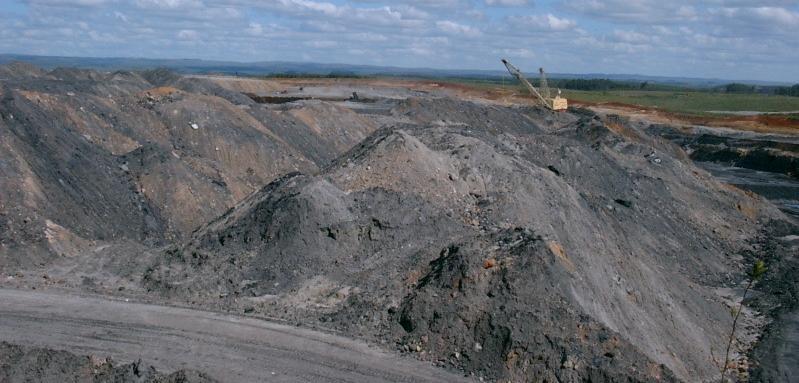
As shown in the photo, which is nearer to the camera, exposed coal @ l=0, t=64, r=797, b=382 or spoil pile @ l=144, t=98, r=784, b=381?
spoil pile @ l=144, t=98, r=784, b=381

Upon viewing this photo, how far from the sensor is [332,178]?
20000 mm

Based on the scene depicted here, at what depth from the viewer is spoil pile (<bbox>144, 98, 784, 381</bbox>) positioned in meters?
14.2

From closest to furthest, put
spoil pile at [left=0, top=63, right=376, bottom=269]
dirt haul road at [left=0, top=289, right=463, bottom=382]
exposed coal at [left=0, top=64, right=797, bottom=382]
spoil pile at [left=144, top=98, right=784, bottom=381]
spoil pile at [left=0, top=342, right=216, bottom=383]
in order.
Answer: spoil pile at [left=0, top=342, right=216, bottom=383], dirt haul road at [left=0, top=289, right=463, bottom=382], spoil pile at [left=144, top=98, right=784, bottom=381], exposed coal at [left=0, top=64, right=797, bottom=382], spoil pile at [left=0, top=63, right=376, bottom=269]

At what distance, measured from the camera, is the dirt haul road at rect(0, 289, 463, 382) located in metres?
12.9

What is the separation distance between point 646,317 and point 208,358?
9.67 m

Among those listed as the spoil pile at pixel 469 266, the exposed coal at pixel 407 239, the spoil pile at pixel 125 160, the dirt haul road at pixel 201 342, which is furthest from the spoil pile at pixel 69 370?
the spoil pile at pixel 125 160

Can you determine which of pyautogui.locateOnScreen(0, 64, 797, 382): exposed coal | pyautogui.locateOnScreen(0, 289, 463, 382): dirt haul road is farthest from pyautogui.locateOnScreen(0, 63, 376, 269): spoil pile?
pyautogui.locateOnScreen(0, 289, 463, 382): dirt haul road

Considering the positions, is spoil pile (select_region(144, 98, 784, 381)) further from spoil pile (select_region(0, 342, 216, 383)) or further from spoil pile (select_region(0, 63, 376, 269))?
spoil pile (select_region(0, 63, 376, 269))

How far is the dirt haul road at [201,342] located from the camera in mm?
12945

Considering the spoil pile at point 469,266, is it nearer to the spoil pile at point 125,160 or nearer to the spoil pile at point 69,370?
the spoil pile at point 69,370

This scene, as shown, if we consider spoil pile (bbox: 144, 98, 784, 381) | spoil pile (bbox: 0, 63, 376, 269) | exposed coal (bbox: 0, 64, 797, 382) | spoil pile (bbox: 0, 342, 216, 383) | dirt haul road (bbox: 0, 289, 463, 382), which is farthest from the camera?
spoil pile (bbox: 0, 63, 376, 269)

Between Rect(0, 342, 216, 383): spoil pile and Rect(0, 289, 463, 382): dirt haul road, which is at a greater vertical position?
Rect(0, 342, 216, 383): spoil pile

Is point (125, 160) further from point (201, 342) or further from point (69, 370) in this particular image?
point (69, 370)

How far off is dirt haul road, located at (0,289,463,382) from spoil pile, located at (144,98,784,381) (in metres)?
0.92
